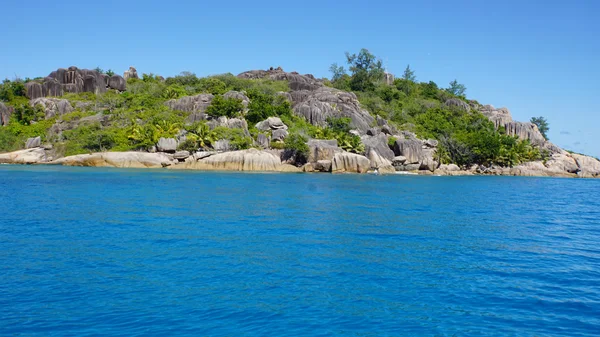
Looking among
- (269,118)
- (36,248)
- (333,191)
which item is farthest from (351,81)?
(36,248)

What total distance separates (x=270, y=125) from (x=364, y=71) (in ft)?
149

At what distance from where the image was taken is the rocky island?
6569 cm

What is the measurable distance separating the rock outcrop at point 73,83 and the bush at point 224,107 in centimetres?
3136

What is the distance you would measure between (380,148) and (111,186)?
143 feet

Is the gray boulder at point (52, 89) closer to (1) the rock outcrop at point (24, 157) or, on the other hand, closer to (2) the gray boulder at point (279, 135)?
(1) the rock outcrop at point (24, 157)

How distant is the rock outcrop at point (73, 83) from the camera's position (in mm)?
89812

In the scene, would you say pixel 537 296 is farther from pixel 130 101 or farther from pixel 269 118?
pixel 130 101

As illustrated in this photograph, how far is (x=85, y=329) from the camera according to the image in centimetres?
973

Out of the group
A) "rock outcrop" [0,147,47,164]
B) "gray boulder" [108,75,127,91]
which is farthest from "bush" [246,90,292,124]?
"rock outcrop" [0,147,47,164]

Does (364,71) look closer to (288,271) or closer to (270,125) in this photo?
(270,125)

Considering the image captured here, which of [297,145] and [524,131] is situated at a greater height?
[524,131]

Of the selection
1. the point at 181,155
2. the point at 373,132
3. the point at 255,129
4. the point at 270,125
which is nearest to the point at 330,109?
the point at 373,132

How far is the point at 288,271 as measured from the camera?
1420cm

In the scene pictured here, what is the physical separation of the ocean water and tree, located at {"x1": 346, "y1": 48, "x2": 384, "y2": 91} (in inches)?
3324
